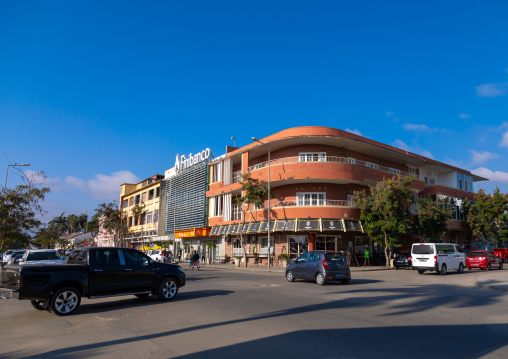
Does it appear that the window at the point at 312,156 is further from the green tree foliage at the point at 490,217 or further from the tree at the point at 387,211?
the green tree foliage at the point at 490,217

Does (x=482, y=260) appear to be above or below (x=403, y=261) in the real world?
above

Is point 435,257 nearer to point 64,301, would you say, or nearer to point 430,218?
point 430,218

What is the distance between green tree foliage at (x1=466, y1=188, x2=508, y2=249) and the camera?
4534cm

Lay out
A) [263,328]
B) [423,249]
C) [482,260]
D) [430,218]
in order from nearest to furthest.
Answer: [263,328]
[423,249]
[482,260]
[430,218]

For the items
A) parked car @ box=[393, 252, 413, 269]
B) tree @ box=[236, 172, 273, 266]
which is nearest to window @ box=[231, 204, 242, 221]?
tree @ box=[236, 172, 273, 266]

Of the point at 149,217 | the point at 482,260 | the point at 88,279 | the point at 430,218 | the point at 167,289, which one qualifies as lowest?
the point at 167,289

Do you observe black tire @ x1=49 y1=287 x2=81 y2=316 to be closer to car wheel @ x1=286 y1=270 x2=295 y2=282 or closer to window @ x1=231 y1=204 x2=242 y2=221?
car wheel @ x1=286 y1=270 x2=295 y2=282

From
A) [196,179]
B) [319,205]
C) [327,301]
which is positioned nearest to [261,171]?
[319,205]

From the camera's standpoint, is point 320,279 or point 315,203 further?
point 315,203

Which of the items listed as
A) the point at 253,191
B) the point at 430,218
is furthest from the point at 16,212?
the point at 430,218

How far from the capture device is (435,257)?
25.2 m

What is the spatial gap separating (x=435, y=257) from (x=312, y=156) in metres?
14.7

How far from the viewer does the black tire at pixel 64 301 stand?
977 cm

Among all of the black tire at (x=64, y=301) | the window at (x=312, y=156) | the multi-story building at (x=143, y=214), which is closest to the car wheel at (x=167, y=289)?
the black tire at (x=64, y=301)
